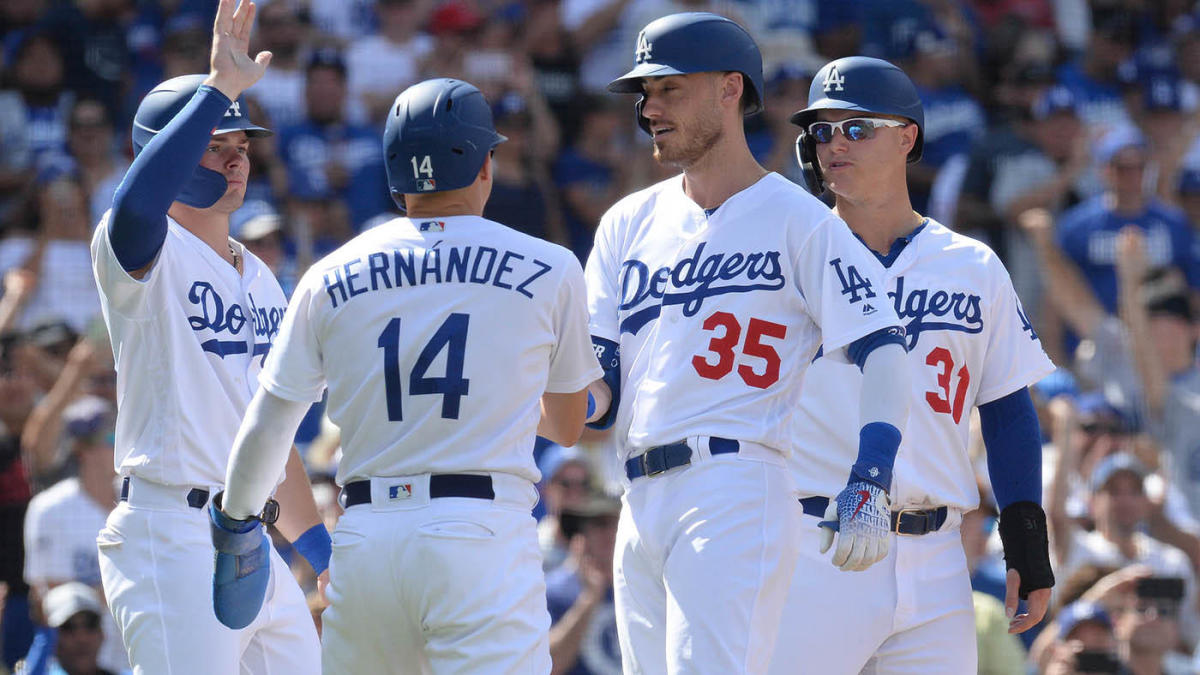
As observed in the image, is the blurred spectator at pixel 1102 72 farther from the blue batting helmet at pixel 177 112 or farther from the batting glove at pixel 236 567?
the batting glove at pixel 236 567

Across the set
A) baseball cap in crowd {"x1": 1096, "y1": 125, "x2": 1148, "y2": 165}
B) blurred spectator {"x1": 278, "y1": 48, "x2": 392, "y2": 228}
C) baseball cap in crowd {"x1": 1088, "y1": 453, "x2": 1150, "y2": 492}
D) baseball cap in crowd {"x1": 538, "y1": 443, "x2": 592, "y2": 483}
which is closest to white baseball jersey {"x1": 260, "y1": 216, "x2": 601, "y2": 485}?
baseball cap in crowd {"x1": 538, "y1": 443, "x2": 592, "y2": 483}

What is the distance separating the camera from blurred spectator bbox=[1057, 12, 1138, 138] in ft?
32.8

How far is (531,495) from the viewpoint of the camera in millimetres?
3889

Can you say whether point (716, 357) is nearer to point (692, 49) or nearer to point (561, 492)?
point (692, 49)

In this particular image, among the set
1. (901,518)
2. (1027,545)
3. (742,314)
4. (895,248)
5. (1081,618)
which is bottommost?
(1081,618)

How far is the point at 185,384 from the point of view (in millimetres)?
4395

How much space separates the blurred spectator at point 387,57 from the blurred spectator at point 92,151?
1.35m

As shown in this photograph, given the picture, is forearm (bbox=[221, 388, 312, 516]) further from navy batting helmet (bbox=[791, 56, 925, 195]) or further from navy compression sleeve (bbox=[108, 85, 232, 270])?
navy batting helmet (bbox=[791, 56, 925, 195])

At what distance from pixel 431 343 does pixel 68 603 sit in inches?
130

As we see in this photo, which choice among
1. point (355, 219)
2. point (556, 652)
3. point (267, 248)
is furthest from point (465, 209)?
point (355, 219)

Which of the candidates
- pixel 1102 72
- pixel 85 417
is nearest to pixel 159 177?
pixel 85 417

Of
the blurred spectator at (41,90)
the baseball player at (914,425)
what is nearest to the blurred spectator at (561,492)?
the baseball player at (914,425)

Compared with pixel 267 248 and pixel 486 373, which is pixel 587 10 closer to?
pixel 267 248

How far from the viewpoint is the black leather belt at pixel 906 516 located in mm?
4496
